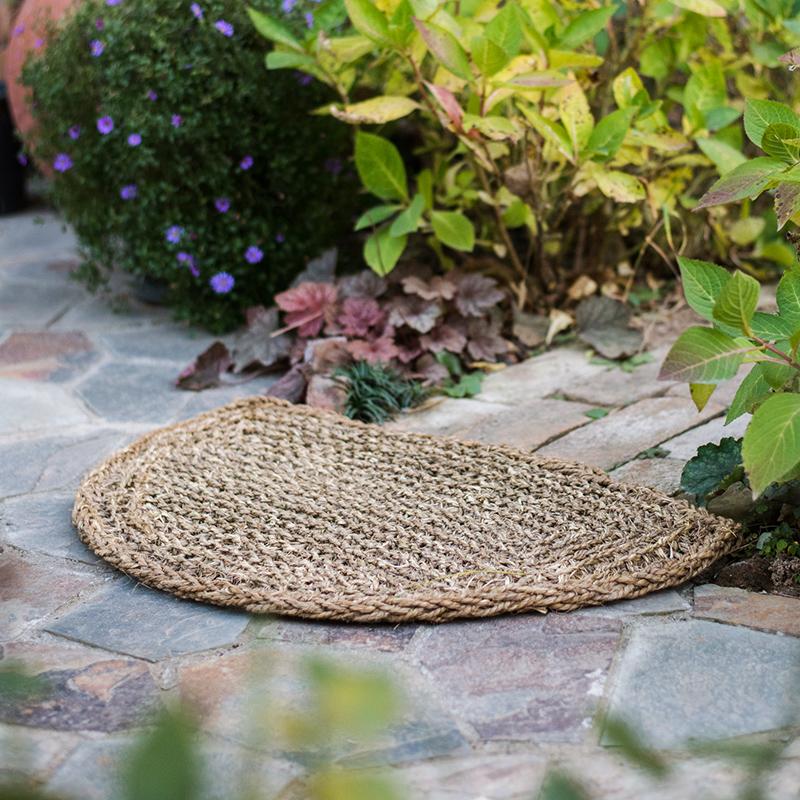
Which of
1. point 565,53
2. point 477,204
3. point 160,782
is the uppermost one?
point 565,53

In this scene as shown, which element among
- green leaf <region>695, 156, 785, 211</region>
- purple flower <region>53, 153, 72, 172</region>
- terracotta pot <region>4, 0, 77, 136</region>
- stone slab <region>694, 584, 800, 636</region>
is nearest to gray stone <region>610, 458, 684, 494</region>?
stone slab <region>694, 584, 800, 636</region>

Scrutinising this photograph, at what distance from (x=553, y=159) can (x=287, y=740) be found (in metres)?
2.69

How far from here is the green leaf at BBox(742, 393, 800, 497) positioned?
5.11ft

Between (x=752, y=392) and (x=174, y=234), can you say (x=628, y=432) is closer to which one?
(x=752, y=392)

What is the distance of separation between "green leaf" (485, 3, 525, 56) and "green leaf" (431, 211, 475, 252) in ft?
1.58

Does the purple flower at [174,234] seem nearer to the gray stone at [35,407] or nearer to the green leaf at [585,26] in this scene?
the gray stone at [35,407]

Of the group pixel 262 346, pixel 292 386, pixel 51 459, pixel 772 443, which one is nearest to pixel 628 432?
pixel 292 386

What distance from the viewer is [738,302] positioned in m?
1.63

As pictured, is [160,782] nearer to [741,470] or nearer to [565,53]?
[741,470]

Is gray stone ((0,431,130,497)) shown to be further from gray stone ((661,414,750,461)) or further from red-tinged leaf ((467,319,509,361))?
gray stone ((661,414,750,461))

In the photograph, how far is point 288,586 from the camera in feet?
6.11

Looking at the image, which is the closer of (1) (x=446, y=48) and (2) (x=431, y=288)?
(1) (x=446, y=48)

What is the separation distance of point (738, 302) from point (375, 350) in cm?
144

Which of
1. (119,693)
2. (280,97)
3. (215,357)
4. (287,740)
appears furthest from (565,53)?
(287,740)
